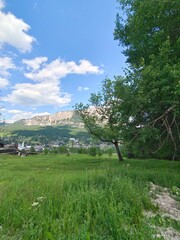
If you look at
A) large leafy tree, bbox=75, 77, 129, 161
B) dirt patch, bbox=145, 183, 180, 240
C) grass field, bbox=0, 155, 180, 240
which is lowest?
dirt patch, bbox=145, 183, 180, 240

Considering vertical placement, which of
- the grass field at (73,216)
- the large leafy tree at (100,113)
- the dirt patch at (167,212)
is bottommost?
the dirt patch at (167,212)

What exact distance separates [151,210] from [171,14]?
12.0 metres

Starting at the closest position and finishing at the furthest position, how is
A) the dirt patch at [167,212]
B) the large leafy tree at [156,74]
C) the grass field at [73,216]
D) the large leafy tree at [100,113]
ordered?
the grass field at [73,216] → the dirt patch at [167,212] → the large leafy tree at [156,74] → the large leafy tree at [100,113]

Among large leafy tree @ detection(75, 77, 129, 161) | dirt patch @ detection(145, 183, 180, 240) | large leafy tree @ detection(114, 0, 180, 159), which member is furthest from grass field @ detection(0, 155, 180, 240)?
large leafy tree @ detection(75, 77, 129, 161)

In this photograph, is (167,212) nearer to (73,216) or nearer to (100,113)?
(73,216)

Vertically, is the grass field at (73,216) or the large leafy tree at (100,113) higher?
the large leafy tree at (100,113)

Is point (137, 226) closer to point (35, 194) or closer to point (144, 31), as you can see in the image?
point (35, 194)

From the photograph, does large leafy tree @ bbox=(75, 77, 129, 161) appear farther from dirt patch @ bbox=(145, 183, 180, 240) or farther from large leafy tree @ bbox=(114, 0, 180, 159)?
dirt patch @ bbox=(145, 183, 180, 240)

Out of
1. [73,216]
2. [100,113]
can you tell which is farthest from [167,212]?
[100,113]

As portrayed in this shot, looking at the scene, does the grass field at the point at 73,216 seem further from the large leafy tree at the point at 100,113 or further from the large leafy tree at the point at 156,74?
the large leafy tree at the point at 100,113

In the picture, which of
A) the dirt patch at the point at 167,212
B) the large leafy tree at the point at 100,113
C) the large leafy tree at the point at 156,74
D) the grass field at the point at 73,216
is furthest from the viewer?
the large leafy tree at the point at 100,113

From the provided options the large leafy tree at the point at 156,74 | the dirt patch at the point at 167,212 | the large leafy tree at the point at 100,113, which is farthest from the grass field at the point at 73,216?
the large leafy tree at the point at 100,113

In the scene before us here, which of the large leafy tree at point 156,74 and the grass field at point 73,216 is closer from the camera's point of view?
the grass field at point 73,216

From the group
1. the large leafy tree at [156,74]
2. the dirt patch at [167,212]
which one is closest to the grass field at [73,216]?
the dirt patch at [167,212]
